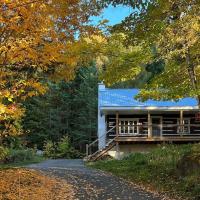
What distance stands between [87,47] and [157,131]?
71.4 ft

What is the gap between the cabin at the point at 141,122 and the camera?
105 ft

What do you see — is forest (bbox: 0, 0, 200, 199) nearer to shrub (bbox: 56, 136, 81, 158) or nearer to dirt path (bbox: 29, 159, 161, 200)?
dirt path (bbox: 29, 159, 161, 200)

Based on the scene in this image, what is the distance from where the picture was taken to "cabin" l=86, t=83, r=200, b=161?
3188cm

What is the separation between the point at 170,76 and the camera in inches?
634

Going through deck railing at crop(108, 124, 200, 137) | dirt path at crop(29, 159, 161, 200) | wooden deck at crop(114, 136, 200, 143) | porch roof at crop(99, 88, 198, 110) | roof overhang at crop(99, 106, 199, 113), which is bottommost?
dirt path at crop(29, 159, 161, 200)

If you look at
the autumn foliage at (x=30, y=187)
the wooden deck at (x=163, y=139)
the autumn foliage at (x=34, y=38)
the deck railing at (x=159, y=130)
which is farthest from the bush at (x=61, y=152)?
the autumn foliage at (x=34, y=38)

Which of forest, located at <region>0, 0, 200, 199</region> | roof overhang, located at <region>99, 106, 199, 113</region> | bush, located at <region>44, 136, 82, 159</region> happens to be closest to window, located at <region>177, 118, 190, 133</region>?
roof overhang, located at <region>99, 106, 199, 113</region>

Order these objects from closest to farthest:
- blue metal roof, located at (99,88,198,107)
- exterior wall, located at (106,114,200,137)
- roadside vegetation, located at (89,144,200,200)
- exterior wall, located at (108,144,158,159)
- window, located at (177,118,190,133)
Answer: roadside vegetation, located at (89,144,200,200) < exterior wall, located at (108,144,158,159) < window, located at (177,118,190,133) < blue metal roof, located at (99,88,198,107) < exterior wall, located at (106,114,200,137)

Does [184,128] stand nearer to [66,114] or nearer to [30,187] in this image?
[66,114]

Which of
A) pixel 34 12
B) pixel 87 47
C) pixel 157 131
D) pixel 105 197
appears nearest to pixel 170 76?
pixel 87 47

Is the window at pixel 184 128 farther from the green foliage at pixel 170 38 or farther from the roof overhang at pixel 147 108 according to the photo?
the green foliage at pixel 170 38

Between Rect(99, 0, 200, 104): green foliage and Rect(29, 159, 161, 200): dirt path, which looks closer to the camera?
Rect(29, 159, 161, 200): dirt path

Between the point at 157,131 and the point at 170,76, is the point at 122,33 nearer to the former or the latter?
the point at 170,76

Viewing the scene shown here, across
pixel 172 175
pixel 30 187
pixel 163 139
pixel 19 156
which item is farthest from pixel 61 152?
pixel 30 187
